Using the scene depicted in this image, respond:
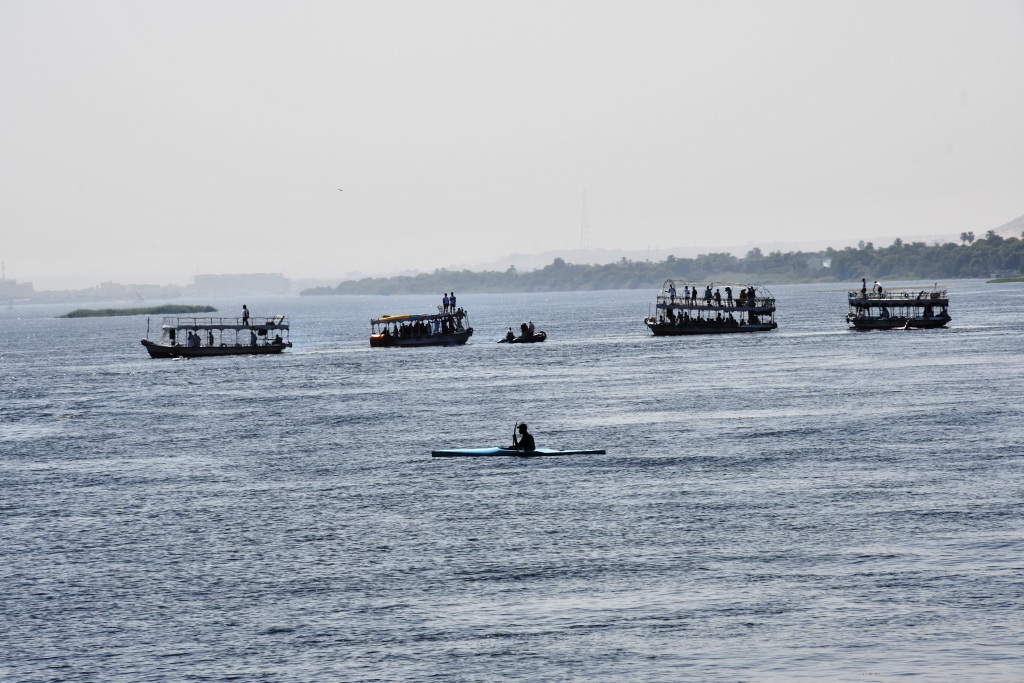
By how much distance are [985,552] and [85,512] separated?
30.2 meters

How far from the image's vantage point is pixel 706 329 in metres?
152

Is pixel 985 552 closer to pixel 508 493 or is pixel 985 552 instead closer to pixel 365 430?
pixel 508 493

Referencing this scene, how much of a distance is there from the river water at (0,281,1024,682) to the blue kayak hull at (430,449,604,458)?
402 millimetres

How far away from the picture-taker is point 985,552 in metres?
34.6

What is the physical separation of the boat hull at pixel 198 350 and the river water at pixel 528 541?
180 ft

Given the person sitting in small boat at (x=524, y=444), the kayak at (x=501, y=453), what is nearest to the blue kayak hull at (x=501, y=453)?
the kayak at (x=501, y=453)

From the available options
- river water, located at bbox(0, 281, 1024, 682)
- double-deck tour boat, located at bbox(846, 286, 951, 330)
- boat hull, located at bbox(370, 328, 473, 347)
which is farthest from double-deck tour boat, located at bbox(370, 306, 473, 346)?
river water, located at bbox(0, 281, 1024, 682)

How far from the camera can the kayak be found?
55.2 metres

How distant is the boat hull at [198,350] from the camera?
136500 millimetres

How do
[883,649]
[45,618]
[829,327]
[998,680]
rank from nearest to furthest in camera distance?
[998,680] → [883,649] → [45,618] → [829,327]

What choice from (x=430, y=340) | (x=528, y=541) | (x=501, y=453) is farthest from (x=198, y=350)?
(x=528, y=541)

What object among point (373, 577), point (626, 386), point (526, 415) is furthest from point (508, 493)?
point (626, 386)

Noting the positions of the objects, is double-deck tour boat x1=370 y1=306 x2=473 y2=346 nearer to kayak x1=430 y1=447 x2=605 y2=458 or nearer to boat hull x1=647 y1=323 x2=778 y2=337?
boat hull x1=647 y1=323 x2=778 y2=337

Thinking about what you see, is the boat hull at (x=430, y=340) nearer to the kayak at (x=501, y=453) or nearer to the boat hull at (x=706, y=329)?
the boat hull at (x=706, y=329)
